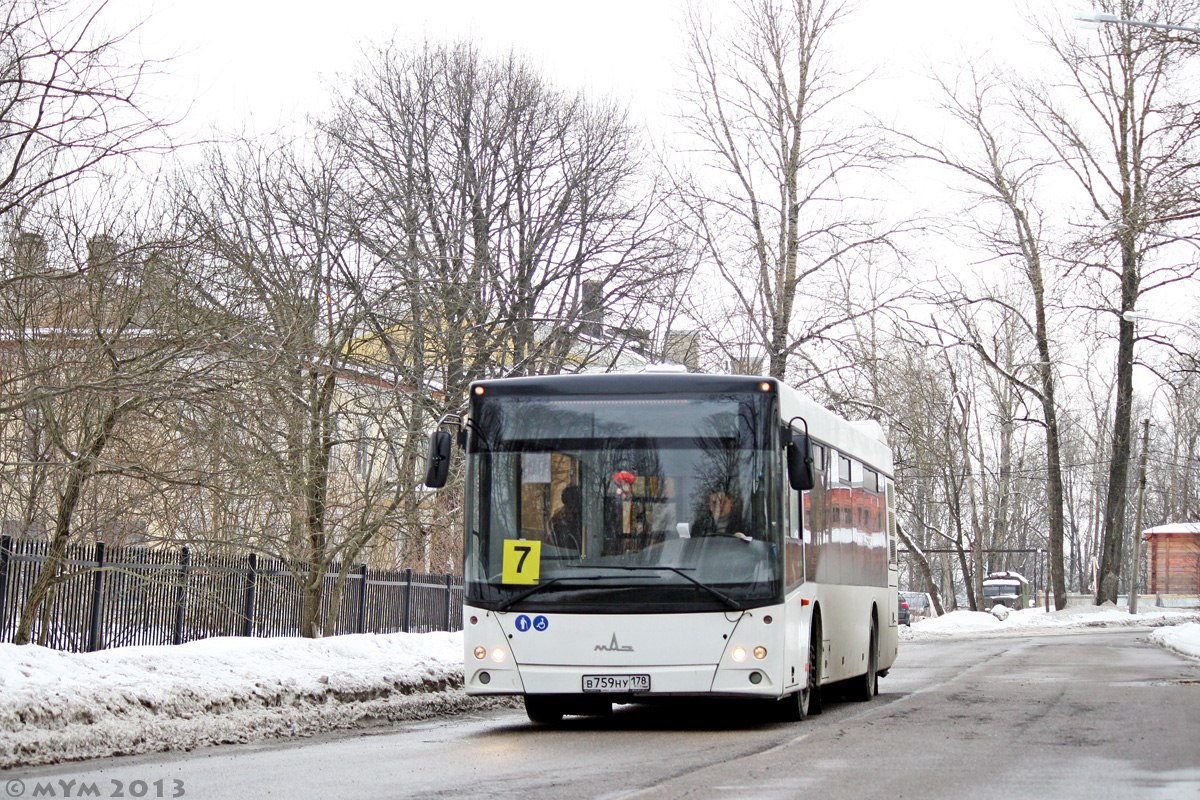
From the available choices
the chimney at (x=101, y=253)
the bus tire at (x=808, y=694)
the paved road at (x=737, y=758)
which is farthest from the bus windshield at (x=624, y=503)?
the chimney at (x=101, y=253)

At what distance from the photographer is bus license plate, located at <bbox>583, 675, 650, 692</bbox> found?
44.6ft

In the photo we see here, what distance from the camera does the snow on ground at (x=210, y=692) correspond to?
466 inches

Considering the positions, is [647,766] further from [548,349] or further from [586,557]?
[548,349]

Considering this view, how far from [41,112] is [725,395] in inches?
240

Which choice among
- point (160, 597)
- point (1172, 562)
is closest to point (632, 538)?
point (160, 597)

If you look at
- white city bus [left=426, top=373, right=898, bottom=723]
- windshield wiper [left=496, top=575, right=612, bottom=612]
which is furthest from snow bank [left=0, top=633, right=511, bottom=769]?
white city bus [left=426, top=373, right=898, bottom=723]

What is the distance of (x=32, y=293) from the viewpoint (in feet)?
51.3

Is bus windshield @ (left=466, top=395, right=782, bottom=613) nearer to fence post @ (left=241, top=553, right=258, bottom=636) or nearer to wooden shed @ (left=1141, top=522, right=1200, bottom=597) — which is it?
fence post @ (left=241, top=553, right=258, bottom=636)

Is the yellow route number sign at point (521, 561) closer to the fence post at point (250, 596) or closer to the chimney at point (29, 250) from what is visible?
the chimney at point (29, 250)

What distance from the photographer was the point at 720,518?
45.7ft

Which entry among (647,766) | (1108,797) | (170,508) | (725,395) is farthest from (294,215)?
(1108,797)

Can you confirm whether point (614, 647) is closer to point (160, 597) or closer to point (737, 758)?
point (737, 758)

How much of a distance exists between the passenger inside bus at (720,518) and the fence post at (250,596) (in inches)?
386

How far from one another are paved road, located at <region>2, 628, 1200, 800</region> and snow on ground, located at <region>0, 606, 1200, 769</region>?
635mm
